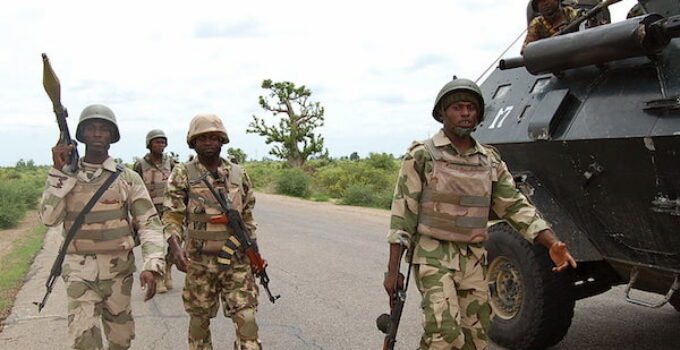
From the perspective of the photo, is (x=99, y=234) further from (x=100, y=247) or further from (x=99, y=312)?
(x=99, y=312)

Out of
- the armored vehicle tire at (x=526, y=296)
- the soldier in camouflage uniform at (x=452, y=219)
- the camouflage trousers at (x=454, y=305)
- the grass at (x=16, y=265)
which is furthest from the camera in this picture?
the grass at (x=16, y=265)

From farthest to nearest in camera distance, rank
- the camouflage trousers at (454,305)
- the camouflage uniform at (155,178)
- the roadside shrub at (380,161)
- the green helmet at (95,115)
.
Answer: the roadside shrub at (380,161), the camouflage uniform at (155,178), the green helmet at (95,115), the camouflage trousers at (454,305)

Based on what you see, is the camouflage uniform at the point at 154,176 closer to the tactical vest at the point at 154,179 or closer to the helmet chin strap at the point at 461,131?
the tactical vest at the point at 154,179

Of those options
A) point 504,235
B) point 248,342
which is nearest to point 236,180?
point 248,342

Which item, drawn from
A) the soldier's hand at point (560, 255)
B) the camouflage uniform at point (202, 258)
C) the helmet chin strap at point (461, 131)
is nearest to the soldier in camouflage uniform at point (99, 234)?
the camouflage uniform at point (202, 258)

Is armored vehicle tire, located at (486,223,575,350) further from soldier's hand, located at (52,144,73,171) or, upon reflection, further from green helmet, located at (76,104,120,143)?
soldier's hand, located at (52,144,73,171)

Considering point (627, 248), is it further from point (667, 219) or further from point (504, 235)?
point (504, 235)

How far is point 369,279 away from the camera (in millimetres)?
6684

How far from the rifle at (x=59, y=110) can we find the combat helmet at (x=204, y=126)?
0.65 meters

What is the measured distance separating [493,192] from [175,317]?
3.26 meters

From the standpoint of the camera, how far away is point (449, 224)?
3.12m

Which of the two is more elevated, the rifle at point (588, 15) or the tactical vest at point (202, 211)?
the rifle at point (588, 15)

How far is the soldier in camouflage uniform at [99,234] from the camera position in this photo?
3.33m

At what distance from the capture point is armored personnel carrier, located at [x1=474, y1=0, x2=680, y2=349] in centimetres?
335
